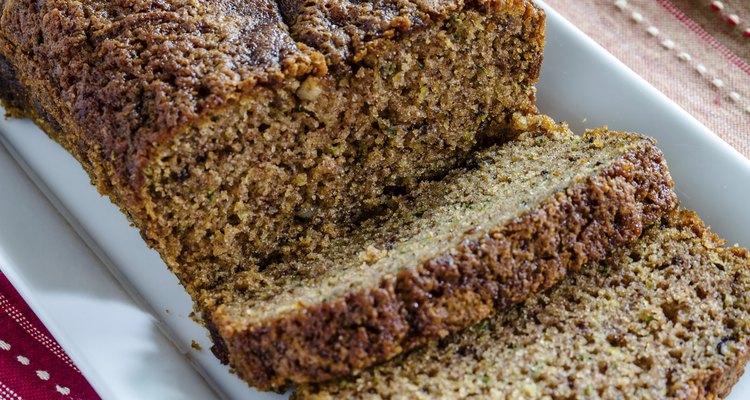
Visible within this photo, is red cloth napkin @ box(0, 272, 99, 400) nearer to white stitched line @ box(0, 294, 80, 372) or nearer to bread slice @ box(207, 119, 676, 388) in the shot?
white stitched line @ box(0, 294, 80, 372)

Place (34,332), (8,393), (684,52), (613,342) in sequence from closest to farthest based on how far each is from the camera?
(613,342)
(8,393)
(34,332)
(684,52)

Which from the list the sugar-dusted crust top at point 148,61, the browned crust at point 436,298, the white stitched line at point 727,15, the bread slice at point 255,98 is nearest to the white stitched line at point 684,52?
the white stitched line at point 727,15

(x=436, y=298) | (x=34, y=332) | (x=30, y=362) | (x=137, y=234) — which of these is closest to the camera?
(x=436, y=298)

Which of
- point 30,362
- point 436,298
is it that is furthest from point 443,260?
point 30,362

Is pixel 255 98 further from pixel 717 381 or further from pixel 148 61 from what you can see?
pixel 717 381

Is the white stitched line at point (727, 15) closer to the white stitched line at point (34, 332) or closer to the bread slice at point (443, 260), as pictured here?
the bread slice at point (443, 260)

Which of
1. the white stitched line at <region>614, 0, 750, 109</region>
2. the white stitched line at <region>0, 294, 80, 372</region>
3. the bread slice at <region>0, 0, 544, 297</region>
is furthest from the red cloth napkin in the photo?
the white stitched line at <region>614, 0, 750, 109</region>
